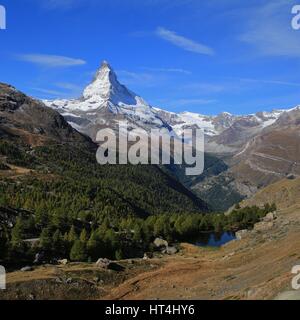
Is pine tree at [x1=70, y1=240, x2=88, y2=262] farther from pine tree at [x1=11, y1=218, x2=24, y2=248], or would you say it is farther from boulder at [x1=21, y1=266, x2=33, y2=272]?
boulder at [x1=21, y1=266, x2=33, y2=272]

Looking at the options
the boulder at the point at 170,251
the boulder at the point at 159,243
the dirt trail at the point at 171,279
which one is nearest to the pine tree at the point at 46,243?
the dirt trail at the point at 171,279

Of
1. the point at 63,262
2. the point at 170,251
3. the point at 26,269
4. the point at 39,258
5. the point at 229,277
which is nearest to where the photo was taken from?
the point at 229,277

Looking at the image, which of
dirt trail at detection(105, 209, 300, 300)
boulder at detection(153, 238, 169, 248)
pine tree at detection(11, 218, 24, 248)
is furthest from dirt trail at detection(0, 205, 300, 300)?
boulder at detection(153, 238, 169, 248)

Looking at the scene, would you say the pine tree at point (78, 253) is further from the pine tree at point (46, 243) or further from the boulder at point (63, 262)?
the boulder at point (63, 262)

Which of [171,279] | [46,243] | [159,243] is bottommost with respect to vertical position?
[171,279]

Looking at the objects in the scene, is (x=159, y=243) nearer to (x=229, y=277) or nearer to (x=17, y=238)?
(x=17, y=238)

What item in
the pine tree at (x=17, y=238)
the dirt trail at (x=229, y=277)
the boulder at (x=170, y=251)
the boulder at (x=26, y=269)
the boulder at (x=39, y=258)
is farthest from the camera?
the boulder at (x=170, y=251)

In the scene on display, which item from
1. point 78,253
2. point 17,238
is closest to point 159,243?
point 78,253

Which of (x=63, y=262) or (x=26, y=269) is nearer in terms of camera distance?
(x=26, y=269)

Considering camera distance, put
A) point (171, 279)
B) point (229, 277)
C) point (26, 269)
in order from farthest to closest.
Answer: point (26, 269), point (171, 279), point (229, 277)

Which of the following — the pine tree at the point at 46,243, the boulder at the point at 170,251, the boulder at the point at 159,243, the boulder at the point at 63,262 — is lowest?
the boulder at the point at 170,251

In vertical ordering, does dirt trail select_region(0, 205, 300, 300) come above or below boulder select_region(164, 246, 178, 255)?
above

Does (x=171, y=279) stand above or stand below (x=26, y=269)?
below

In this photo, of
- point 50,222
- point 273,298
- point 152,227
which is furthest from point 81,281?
point 152,227
